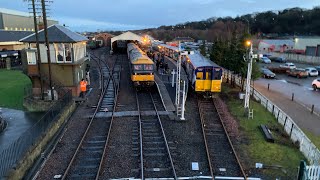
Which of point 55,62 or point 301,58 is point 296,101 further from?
point 301,58

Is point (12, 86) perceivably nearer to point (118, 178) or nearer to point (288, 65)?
point (118, 178)

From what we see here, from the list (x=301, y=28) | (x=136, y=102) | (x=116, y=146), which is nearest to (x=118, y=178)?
(x=116, y=146)

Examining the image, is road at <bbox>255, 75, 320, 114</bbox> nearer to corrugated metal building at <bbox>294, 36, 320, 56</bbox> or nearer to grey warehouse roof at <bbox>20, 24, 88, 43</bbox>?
grey warehouse roof at <bbox>20, 24, 88, 43</bbox>

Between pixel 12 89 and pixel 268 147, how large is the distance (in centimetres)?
2711

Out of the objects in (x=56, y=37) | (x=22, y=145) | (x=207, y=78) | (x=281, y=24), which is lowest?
(x=22, y=145)

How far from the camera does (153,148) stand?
48.3ft

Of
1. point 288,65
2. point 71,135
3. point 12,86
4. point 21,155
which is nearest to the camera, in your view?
point 21,155

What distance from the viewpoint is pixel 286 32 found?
12912 cm

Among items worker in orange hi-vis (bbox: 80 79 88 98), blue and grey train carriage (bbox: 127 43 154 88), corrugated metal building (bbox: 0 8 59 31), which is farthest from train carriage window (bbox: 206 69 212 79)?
corrugated metal building (bbox: 0 8 59 31)

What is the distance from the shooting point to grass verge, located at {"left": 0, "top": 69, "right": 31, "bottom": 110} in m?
26.1

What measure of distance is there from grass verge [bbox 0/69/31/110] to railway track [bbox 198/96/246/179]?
1548 cm

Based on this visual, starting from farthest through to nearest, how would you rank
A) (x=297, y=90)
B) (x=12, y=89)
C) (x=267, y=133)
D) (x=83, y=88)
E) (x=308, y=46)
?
(x=308, y=46)
(x=297, y=90)
(x=12, y=89)
(x=83, y=88)
(x=267, y=133)

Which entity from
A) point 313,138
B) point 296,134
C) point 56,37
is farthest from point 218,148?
point 56,37

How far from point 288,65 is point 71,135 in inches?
1623
